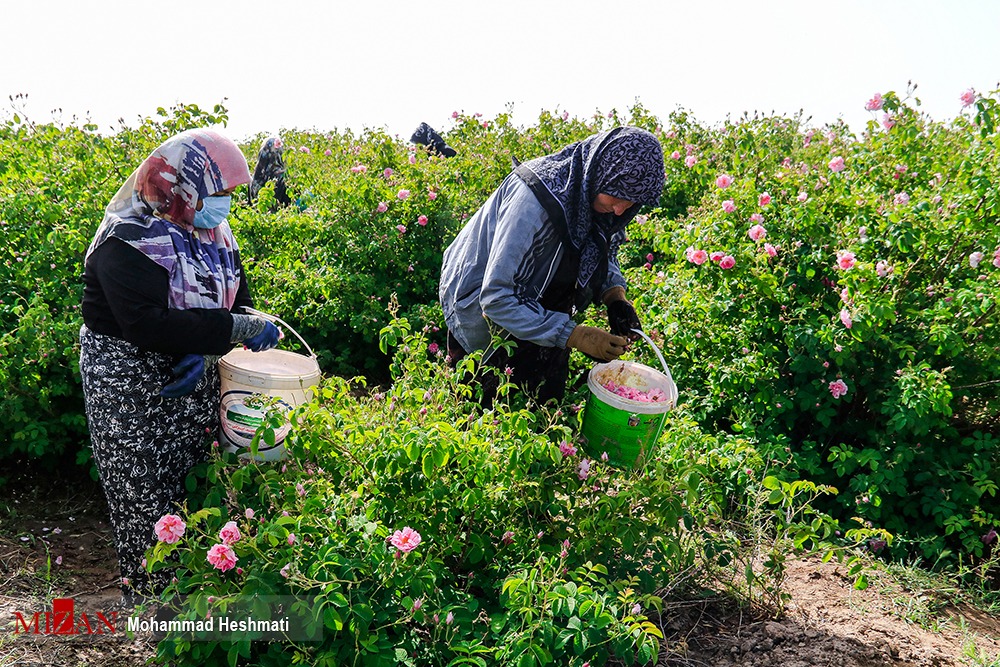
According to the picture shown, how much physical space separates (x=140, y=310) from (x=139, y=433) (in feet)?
1.43

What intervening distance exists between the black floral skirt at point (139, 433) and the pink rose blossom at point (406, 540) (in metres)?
0.84

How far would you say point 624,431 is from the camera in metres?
2.31

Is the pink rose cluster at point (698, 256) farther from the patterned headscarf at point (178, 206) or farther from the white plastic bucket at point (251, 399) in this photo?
the patterned headscarf at point (178, 206)

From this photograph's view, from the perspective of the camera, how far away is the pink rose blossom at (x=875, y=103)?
360cm

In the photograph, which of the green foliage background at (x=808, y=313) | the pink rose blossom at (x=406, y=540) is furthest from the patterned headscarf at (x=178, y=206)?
the green foliage background at (x=808, y=313)

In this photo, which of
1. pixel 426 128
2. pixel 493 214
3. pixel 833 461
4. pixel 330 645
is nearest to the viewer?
pixel 330 645

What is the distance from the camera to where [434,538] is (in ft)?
7.00

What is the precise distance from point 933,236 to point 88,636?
3.65m

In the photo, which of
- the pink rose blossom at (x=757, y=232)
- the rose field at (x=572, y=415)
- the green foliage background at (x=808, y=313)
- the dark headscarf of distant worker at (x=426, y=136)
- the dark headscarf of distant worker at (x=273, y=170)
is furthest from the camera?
the dark headscarf of distant worker at (x=426, y=136)

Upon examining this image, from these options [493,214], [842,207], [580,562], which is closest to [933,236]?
[842,207]

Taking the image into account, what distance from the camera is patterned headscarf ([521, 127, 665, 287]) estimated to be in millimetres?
2422

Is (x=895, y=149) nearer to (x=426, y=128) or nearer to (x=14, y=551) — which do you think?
(x=14, y=551)

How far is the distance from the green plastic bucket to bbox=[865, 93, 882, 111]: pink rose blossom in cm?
211

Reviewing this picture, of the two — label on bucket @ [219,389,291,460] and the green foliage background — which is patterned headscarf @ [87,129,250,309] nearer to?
label on bucket @ [219,389,291,460]
